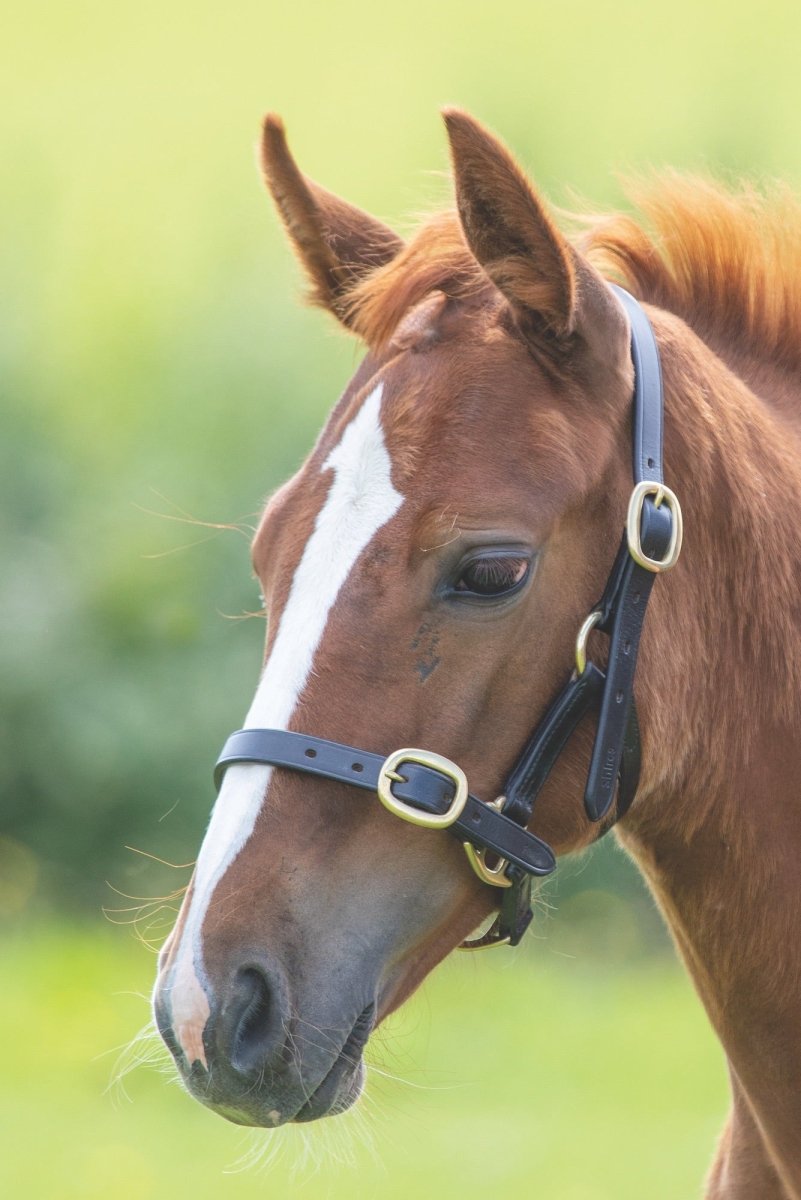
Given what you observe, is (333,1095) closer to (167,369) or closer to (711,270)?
(711,270)

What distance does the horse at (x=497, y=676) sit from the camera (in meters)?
2.28

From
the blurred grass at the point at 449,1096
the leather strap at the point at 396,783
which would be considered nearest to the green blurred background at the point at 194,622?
the blurred grass at the point at 449,1096

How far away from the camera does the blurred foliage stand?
1024 cm

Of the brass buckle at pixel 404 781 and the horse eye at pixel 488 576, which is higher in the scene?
the horse eye at pixel 488 576

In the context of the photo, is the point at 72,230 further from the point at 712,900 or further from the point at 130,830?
the point at 712,900

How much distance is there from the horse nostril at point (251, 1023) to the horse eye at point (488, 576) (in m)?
0.74

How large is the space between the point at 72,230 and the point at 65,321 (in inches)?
59.1

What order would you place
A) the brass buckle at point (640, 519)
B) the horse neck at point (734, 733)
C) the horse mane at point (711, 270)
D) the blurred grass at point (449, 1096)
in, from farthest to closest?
the blurred grass at point (449, 1096)
the horse mane at point (711, 270)
the horse neck at point (734, 733)
the brass buckle at point (640, 519)

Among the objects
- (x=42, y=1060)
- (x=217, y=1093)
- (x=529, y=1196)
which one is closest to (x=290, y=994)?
(x=217, y=1093)

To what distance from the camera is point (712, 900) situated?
106 inches

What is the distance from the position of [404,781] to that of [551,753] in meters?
0.30

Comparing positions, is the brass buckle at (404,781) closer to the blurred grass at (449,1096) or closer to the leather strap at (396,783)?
the leather strap at (396,783)

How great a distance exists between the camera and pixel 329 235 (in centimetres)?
309

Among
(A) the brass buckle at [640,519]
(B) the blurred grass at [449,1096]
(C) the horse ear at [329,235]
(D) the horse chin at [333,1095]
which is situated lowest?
(B) the blurred grass at [449,1096]
